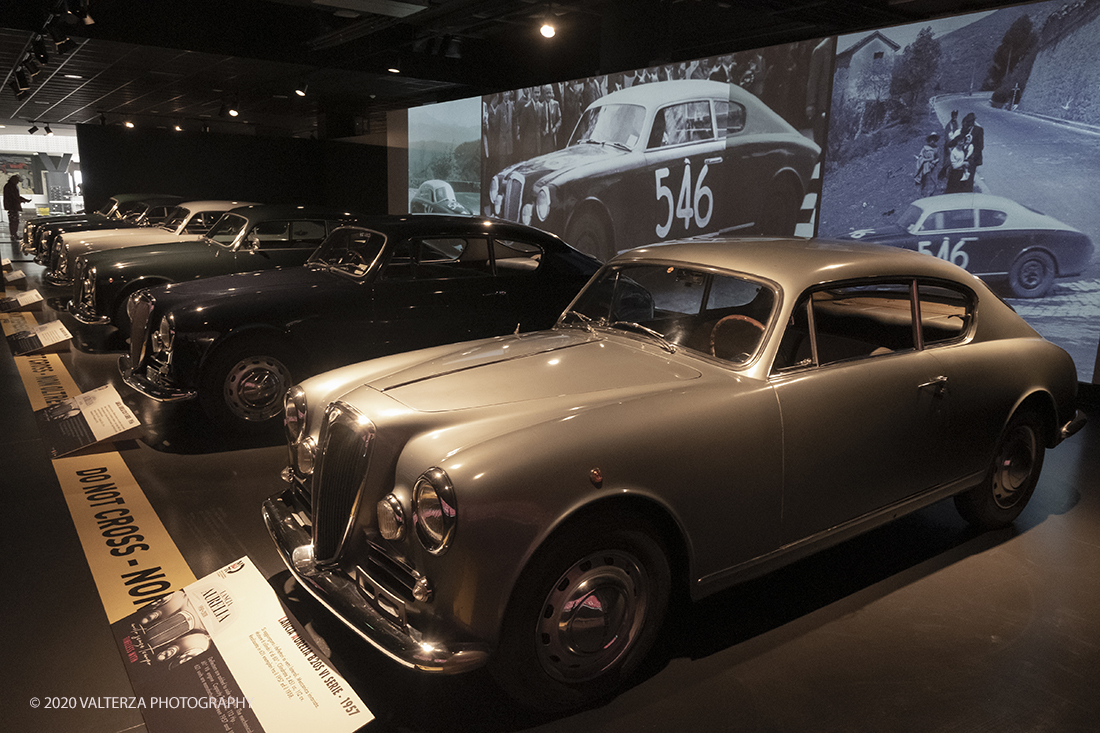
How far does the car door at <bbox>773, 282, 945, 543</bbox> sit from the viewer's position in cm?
262

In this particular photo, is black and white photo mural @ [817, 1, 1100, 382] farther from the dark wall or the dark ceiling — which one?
the dark wall

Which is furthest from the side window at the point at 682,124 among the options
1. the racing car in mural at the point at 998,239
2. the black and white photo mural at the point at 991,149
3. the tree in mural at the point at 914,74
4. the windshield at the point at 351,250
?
the windshield at the point at 351,250

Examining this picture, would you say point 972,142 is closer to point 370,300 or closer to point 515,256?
point 515,256

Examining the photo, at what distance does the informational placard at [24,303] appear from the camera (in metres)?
9.10

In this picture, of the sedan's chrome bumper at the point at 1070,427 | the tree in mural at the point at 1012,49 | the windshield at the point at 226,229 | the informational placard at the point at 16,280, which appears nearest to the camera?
the sedan's chrome bumper at the point at 1070,427

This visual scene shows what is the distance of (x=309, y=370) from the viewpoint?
16.0 feet

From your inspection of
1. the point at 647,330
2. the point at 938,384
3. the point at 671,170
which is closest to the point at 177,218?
the point at 671,170

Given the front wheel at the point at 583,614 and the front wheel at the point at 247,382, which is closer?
the front wheel at the point at 583,614

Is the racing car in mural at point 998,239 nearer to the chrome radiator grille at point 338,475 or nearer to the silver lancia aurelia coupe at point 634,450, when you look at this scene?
the silver lancia aurelia coupe at point 634,450

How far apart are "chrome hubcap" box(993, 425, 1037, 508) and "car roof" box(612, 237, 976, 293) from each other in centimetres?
84

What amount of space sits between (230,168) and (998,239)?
17.4 meters

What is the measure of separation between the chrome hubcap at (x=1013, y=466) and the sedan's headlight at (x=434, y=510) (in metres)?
2.85

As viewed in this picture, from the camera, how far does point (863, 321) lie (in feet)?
11.9

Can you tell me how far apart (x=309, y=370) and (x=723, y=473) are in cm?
332
